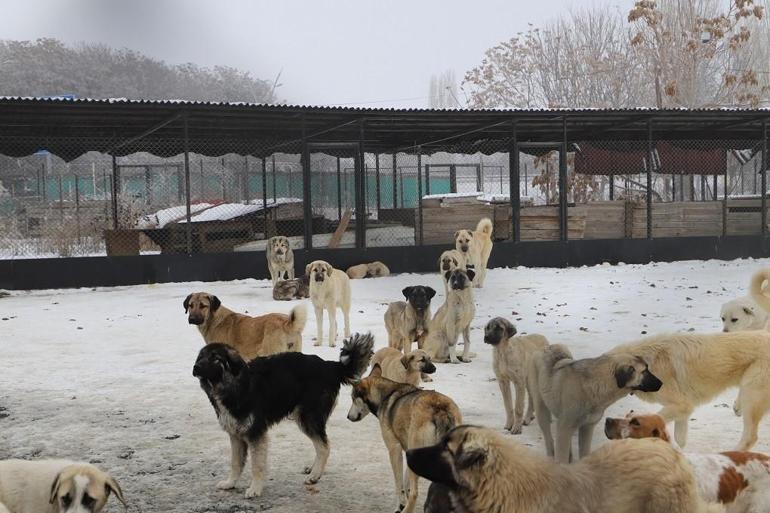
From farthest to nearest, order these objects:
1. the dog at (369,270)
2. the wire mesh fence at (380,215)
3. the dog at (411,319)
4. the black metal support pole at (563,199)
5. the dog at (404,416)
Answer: the wire mesh fence at (380,215)
the black metal support pole at (563,199)
the dog at (369,270)
the dog at (411,319)
the dog at (404,416)

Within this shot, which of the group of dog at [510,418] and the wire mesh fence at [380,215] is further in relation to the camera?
the wire mesh fence at [380,215]

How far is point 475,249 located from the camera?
14.5 meters

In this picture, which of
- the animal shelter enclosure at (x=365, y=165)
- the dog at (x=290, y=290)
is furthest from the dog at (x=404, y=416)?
the animal shelter enclosure at (x=365, y=165)

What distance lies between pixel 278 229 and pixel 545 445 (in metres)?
15.4

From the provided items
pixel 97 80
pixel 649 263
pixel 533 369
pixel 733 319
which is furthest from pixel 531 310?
pixel 97 80

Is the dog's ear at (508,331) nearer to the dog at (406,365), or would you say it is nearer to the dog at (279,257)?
the dog at (406,365)

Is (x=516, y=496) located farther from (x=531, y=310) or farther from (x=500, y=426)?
(x=531, y=310)

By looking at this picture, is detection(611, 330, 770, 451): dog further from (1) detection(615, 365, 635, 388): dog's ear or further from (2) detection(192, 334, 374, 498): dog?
(2) detection(192, 334, 374, 498): dog

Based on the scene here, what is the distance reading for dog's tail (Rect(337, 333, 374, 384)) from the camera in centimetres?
504

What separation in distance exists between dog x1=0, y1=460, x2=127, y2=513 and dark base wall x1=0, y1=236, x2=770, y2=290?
11.8m

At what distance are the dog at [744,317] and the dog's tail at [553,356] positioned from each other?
239 centimetres

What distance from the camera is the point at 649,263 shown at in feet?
59.4

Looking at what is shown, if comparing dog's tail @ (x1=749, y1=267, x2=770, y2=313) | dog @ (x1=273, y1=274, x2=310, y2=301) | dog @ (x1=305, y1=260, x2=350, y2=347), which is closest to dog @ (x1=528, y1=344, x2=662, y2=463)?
dog's tail @ (x1=749, y1=267, x2=770, y2=313)

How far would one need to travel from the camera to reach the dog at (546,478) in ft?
9.58
